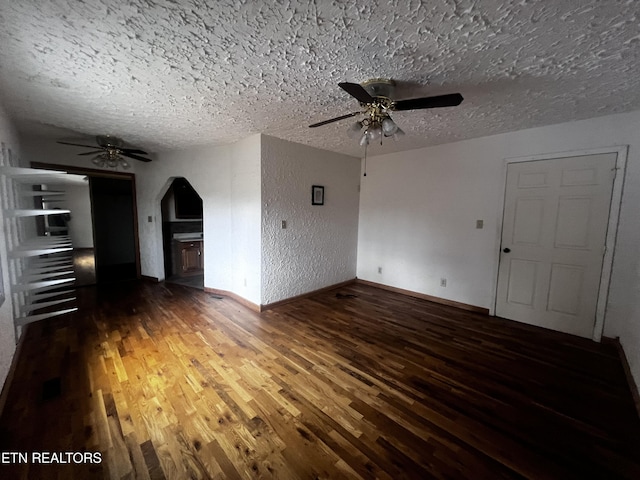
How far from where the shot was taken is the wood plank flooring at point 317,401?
1.35m

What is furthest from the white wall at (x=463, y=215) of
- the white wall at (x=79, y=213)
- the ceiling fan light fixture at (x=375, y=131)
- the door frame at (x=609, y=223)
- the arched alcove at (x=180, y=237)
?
the white wall at (x=79, y=213)

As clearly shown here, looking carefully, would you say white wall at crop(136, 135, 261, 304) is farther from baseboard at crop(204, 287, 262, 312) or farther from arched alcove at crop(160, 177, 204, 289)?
arched alcove at crop(160, 177, 204, 289)

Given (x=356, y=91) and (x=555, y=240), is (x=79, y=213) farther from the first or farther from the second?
(x=555, y=240)

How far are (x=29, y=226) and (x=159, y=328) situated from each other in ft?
7.49

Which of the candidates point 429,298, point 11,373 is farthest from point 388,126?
point 11,373

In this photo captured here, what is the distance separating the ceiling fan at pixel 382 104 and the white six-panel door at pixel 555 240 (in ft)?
6.71

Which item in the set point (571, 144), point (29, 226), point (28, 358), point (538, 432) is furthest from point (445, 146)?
point (29, 226)

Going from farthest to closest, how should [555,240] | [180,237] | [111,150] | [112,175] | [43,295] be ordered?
[180,237]
[112,175]
[111,150]
[555,240]
[43,295]

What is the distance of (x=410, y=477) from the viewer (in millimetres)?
1277

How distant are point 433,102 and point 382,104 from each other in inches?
13.9

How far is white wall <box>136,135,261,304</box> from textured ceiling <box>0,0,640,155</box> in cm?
101

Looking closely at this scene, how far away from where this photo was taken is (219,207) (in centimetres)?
388

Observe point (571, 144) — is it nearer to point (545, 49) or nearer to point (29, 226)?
point (545, 49)

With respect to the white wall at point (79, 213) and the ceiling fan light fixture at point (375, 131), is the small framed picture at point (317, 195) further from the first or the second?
the white wall at point (79, 213)
